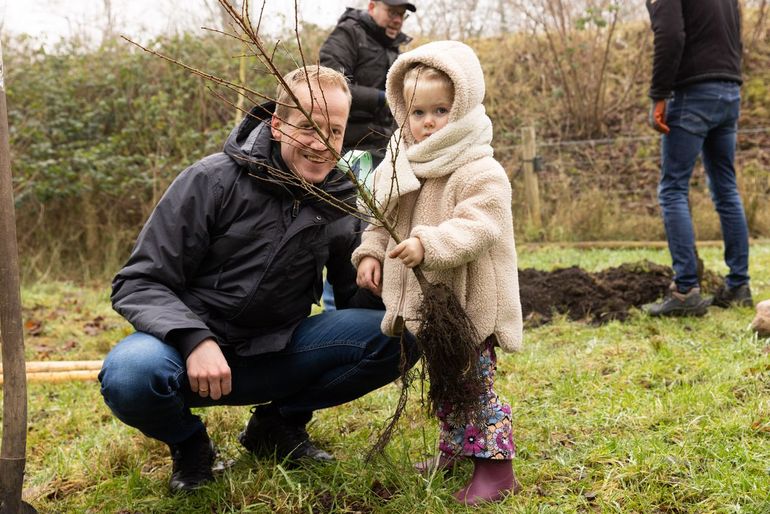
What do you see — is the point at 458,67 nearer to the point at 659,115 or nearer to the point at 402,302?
the point at 402,302

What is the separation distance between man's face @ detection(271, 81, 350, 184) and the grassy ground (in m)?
1.01

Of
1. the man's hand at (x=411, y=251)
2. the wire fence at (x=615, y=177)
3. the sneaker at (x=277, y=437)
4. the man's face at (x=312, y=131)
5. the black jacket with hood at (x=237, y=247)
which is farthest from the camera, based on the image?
the wire fence at (x=615, y=177)

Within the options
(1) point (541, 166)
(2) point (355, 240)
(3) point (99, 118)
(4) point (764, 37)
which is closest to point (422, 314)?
(2) point (355, 240)

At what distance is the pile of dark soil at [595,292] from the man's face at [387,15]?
2131 millimetres

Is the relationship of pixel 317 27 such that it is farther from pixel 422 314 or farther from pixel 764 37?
pixel 422 314

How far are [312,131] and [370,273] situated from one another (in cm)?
53

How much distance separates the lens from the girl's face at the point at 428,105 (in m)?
2.39

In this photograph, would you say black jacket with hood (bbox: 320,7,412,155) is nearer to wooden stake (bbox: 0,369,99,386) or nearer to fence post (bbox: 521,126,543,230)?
wooden stake (bbox: 0,369,99,386)

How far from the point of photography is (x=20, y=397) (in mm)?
2301

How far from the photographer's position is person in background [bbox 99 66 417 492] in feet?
7.61

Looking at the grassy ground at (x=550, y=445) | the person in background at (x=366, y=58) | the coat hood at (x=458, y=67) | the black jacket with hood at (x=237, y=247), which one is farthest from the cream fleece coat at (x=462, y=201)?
the person in background at (x=366, y=58)

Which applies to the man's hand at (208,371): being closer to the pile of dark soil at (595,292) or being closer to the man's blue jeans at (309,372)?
the man's blue jeans at (309,372)

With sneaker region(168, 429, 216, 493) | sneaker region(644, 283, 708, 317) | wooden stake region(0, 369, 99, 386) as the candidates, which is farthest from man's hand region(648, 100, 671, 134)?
wooden stake region(0, 369, 99, 386)

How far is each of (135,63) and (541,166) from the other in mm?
5660
